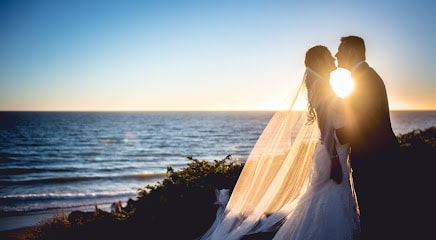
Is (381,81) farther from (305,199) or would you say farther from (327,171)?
(305,199)

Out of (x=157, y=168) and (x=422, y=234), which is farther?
(x=157, y=168)

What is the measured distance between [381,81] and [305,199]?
1690 mm

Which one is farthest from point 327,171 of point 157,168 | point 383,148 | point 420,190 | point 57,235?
point 157,168

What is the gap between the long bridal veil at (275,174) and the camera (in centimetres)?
454

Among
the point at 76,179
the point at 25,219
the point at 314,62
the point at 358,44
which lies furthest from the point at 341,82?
the point at 76,179

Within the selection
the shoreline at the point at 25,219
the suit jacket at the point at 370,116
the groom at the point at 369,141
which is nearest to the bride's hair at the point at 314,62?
the groom at the point at 369,141

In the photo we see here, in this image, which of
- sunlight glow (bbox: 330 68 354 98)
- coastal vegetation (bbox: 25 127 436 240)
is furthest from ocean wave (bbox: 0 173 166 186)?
sunlight glow (bbox: 330 68 354 98)

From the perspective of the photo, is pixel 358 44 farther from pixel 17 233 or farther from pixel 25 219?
pixel 25 219

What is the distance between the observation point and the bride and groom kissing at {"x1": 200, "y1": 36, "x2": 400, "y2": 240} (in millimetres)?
3443

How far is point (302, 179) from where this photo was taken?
4.72m

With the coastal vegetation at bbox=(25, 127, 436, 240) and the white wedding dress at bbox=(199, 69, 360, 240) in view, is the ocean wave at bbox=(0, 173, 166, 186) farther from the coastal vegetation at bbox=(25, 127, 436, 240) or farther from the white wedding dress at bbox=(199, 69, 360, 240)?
the white wedding dress at bbox=(199, 69, 360, 240)

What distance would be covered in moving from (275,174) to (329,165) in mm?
1140

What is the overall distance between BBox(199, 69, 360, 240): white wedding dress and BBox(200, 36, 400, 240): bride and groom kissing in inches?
0.5

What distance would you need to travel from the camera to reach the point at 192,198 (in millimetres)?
6602
